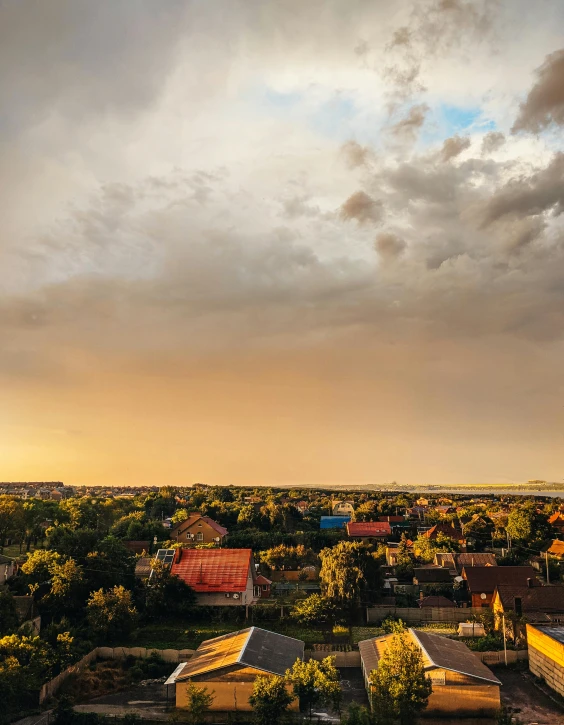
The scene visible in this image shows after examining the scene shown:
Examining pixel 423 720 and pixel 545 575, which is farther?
pixel 545 575

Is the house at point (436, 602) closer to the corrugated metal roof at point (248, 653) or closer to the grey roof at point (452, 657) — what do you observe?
the grey roof at point (452, 657)

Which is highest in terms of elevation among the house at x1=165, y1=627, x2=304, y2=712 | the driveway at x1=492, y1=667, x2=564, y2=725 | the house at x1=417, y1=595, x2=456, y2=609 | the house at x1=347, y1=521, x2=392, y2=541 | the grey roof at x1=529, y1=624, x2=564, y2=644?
the house at x1=347, y1=521, x2=392, y2=541

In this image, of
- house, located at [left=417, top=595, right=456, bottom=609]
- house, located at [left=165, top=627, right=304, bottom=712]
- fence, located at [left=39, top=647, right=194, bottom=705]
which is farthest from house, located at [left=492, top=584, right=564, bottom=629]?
fence, located at [left=39, top=647, right=194, bottom=705]

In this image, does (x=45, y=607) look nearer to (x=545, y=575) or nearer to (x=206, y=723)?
(x=206, y=723)

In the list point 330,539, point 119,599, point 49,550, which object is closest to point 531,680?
point 119,599

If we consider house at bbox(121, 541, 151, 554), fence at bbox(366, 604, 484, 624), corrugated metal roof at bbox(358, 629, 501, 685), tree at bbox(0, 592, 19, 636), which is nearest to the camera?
corrugated metal roof at bbox(358, 629, 501, 685)

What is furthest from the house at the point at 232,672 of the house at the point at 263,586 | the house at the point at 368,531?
the house at the point at 368,531

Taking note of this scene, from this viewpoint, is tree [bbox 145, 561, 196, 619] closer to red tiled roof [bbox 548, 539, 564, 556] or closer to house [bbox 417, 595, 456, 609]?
house [bbox 417, 595, 456, 609]
